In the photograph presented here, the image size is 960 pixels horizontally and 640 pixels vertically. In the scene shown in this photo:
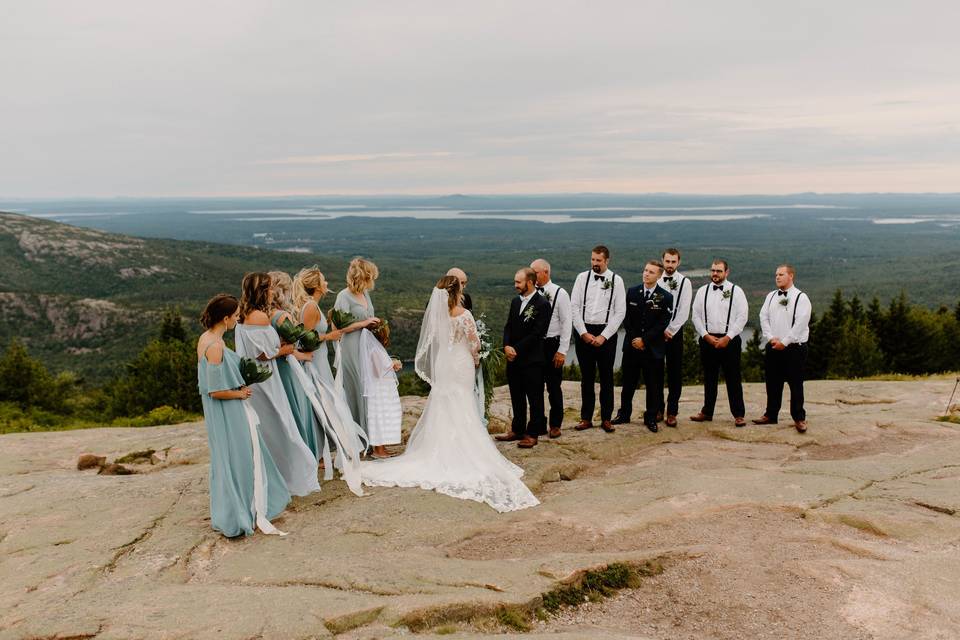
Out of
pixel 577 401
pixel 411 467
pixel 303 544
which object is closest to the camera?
pixel 303 544

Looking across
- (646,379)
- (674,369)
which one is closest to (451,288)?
(646,379)

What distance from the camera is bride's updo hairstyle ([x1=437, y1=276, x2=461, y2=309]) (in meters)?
8.17

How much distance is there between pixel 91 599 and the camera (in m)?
5.20

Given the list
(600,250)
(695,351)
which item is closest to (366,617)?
(600,250)

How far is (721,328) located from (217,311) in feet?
23.9

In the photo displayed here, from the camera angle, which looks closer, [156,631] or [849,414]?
[156,631]

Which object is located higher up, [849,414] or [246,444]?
[246,444]

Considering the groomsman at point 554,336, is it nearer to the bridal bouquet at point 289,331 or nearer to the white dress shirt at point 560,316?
the white dress shirt at point 560,316

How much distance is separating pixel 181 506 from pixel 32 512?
153 centimetres

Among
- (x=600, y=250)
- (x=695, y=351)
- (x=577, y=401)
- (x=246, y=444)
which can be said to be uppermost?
(x=600, y=250)

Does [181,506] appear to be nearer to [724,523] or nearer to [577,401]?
[724,523]

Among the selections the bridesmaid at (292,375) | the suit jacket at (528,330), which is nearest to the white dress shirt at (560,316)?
the suit jacket at (528,330)

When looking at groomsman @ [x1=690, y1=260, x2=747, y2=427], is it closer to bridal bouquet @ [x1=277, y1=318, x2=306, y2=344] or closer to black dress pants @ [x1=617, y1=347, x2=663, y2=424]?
black dress pants @ [x1=617, y1=347, x2=663, y2=424]

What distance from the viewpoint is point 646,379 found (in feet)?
33.2
